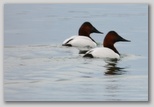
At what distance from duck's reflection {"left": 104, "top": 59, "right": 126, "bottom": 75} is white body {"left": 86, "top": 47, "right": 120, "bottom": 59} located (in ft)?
0.14

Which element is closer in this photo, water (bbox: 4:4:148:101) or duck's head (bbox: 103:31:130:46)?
water (bbox: 4:4:148:101)

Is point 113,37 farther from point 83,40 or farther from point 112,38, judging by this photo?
point 83,40

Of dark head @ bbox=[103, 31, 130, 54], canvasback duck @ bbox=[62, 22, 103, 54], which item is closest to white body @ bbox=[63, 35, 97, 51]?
canvasback duck @ bbox=[62, 22, 103, 54]

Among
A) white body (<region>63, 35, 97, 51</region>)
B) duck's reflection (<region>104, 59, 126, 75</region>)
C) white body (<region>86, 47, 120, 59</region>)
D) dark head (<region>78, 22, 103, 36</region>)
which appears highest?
dark head (<region>78, 22, 103, 36</region>)

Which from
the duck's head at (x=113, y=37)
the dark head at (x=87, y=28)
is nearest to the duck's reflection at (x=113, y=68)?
the duck's head at (x=113, y=37)

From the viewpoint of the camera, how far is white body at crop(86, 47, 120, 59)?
25.5ft

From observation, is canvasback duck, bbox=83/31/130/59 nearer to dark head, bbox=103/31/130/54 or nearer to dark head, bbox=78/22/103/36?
dark head, bbox=103/31/130/54

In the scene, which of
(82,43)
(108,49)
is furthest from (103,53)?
(82,43)

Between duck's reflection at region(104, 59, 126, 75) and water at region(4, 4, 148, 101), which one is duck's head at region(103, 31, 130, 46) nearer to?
water at region(4, 4, 148, 101)

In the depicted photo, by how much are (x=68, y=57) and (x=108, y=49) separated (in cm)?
33

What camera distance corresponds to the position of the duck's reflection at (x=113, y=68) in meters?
7.77

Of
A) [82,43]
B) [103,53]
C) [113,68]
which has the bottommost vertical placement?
[113,68]

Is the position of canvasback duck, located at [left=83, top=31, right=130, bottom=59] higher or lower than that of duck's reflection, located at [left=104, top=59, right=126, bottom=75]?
higher

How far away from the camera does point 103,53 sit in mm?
7797
